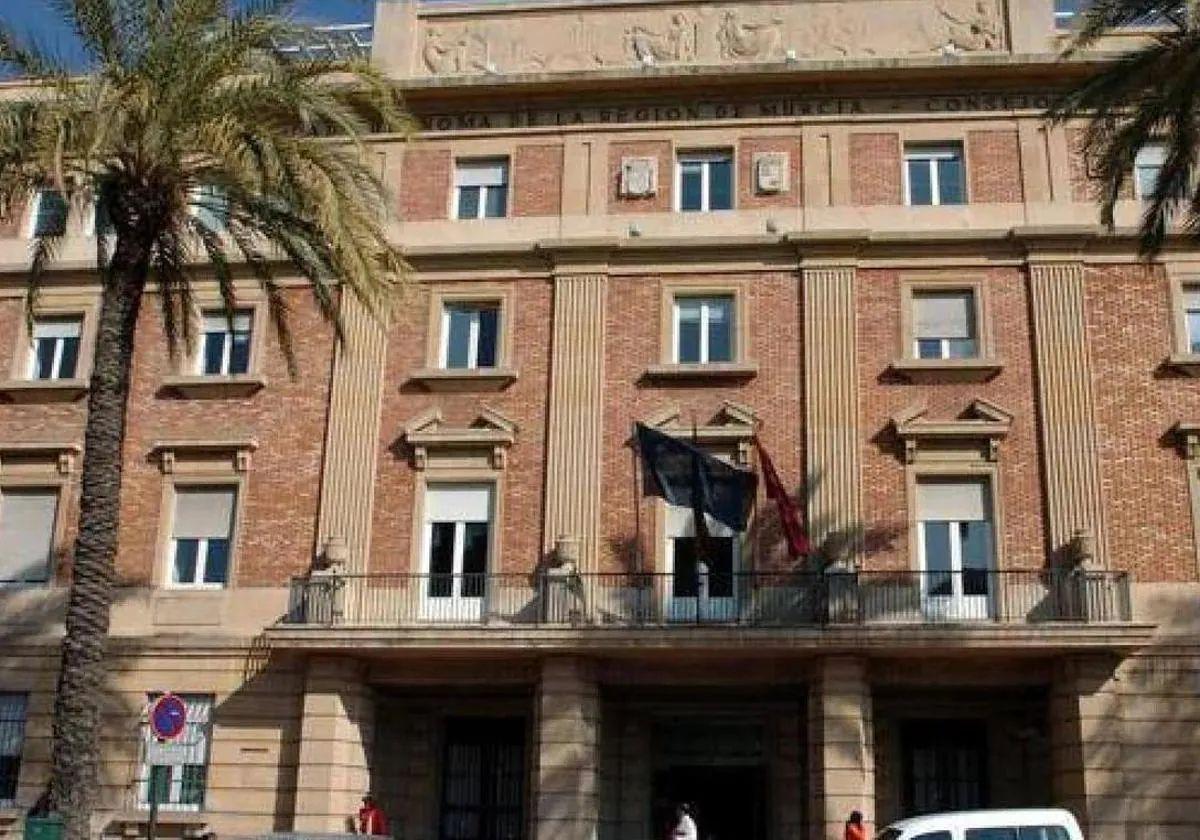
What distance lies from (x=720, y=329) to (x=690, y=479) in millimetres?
3741

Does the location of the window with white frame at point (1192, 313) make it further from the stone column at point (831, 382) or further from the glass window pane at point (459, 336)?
the glass window pane at point (459, 336)

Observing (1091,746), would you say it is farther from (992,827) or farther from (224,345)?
(224,345)

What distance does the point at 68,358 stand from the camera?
25.2 metres

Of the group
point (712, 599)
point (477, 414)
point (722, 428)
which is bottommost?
point (712, 599)

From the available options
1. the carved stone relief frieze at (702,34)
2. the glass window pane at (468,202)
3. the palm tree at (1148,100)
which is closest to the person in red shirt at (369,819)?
the glass window pane at (468,202)

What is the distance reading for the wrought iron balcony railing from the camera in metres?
21.2

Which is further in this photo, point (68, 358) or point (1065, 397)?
point (68, 358)

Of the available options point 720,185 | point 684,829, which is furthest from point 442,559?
point 720,185

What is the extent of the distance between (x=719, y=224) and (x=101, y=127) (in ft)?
37.6

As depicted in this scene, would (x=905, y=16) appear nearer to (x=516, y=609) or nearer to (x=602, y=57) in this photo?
(x=602, y=57)

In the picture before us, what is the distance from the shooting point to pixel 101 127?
51.6 ft

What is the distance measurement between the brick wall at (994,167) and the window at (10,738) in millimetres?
18109

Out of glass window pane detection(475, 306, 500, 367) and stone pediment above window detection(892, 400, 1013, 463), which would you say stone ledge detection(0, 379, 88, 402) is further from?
stone pediment above window detection(892, 400, 1013, 463)

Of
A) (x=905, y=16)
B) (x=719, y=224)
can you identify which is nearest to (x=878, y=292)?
(x=719, y=224)
